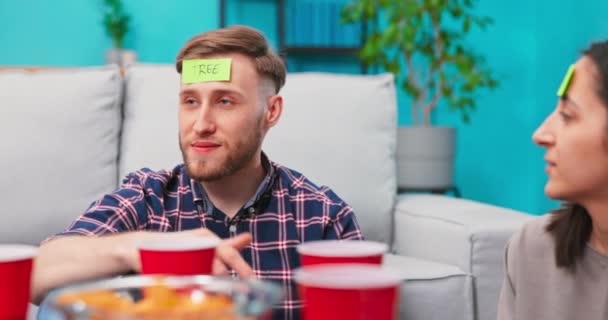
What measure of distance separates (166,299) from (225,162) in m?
0.84

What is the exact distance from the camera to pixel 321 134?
85.8 inches

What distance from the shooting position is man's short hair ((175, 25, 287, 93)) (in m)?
1.52

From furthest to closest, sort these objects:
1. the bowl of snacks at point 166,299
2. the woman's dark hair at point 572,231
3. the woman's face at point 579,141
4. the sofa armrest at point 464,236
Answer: the sofa armrest at point 464,236 < the woman's dark hair at point 572,231 < the woman's face at point 579,141 < the bowl of snacks at point 166,299

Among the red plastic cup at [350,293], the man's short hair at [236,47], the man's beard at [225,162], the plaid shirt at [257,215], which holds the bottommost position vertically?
the plaid shirt at [257,215]

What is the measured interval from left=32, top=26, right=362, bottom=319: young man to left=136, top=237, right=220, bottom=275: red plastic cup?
1.91 feet

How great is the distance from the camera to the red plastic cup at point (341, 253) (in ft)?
2.48

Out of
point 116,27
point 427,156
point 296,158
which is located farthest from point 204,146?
point 116,27

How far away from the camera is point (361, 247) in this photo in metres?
0.77

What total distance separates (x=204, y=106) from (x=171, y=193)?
0.26 meters

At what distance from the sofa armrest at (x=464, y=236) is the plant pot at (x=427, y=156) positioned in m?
1.01

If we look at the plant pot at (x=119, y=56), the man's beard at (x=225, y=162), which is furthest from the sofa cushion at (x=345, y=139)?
the plant pot at (x=119, y=56)

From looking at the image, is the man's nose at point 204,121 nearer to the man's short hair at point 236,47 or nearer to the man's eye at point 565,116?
the man's short hair at point 236,47

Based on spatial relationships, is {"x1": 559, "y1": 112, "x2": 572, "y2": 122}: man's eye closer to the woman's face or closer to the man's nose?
the woman's face

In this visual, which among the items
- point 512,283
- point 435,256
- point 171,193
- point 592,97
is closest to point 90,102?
point 171,193
